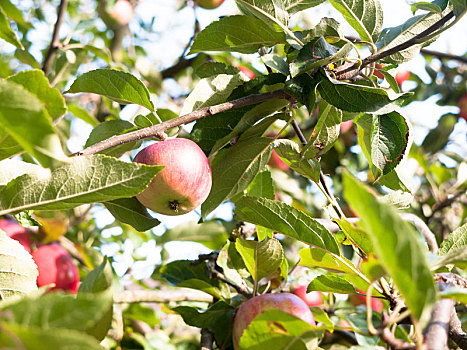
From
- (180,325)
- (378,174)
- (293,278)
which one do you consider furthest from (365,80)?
(180,325)

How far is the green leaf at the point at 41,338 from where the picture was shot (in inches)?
13.6

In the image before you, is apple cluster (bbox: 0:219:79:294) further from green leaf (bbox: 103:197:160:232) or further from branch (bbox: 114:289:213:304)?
green leaf (bbox: 103:197:160:232)

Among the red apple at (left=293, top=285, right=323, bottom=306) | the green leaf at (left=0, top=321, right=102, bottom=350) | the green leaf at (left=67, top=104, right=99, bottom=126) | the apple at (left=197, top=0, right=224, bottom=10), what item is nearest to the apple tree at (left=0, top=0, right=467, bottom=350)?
the green leaf at (left=0, top=321, right=102, bottom=350)

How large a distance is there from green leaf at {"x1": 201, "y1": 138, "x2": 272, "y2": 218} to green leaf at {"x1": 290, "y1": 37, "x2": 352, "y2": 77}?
0.61ft

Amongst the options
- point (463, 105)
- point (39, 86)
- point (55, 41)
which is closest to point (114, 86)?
point (39, 86)

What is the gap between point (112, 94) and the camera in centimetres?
97

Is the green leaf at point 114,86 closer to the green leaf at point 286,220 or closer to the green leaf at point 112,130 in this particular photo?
the green leaf at point 112,130

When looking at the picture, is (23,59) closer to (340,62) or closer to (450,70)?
(340,62)

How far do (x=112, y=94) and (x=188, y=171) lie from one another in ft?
0.79

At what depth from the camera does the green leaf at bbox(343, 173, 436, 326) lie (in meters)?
0.44

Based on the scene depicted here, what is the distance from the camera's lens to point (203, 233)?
1.74 m

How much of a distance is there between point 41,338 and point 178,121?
0.57m

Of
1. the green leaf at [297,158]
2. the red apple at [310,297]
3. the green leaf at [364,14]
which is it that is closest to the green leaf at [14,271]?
the green leaf at [297,158]

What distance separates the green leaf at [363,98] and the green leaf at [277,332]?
0.40 metres
